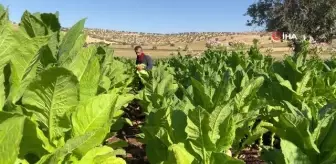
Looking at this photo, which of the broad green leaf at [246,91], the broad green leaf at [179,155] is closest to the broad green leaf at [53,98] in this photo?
the broad green leaf at [179,155]

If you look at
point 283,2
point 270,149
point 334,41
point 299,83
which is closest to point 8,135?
point 270,149

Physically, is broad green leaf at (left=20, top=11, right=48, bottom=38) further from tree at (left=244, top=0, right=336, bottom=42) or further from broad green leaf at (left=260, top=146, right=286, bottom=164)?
tree at (left=244, top=0, right=336, bottom=42)

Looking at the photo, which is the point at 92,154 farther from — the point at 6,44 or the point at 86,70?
the point at 6,44

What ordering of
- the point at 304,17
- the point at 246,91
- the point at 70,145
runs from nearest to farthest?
the point at 70,145 → the point at 246,91 → the point at 304,17

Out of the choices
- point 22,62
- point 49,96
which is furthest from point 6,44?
point 49,96

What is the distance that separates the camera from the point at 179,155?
208cm

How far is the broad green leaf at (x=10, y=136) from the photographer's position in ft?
4.49

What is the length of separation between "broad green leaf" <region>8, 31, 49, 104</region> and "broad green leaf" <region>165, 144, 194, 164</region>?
0.71 metres

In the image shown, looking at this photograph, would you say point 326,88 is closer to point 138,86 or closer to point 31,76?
point 31,76

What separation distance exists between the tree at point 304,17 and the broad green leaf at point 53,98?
37.9 metres

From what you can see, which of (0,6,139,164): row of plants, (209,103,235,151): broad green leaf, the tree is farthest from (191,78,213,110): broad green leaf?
the tree

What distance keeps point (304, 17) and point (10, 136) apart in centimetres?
3968

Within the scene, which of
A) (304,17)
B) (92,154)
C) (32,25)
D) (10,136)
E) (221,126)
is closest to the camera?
(10,136)

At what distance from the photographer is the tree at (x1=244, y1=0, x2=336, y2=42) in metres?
38.9
